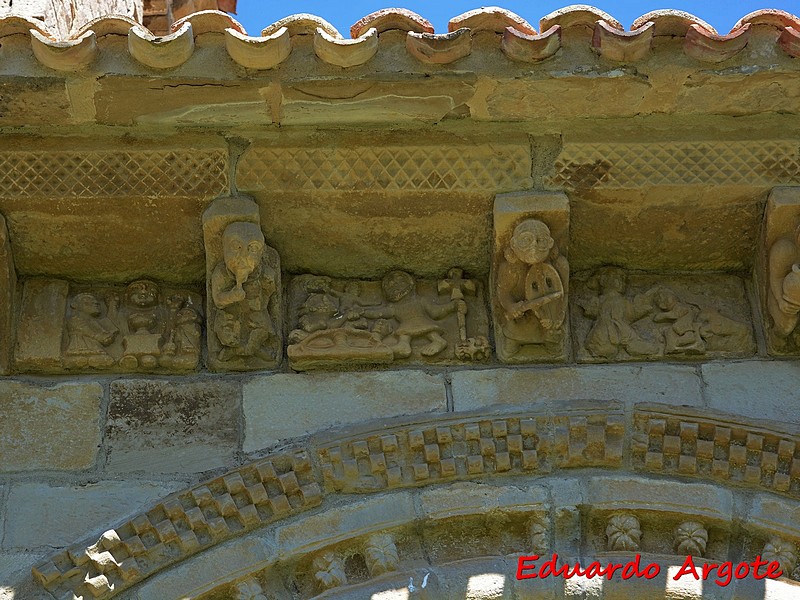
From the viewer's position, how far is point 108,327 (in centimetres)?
564

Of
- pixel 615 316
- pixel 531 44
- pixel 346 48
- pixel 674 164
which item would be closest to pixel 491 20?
pixel 531 44

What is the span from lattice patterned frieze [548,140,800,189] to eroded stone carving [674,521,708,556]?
4.24 ft

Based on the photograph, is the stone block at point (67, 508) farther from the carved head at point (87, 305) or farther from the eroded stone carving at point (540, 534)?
the eroded stone carving at point (540, 534)

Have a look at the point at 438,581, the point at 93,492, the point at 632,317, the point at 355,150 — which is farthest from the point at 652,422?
the point at 93,492

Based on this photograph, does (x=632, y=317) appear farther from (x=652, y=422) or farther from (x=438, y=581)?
(x=438, y=581)

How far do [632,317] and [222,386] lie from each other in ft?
5.14

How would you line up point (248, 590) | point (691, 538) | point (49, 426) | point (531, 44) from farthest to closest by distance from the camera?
point (49, 426), point (531, 44), point (691, 538), point (248, 590)

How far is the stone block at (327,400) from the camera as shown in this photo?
5355 mm

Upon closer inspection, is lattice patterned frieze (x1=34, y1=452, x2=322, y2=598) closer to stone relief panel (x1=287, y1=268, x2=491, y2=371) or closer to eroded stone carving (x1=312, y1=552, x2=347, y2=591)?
eroded stone carving (x1=312, y1=552, x2=347, y2=591)

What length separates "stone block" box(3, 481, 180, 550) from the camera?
5043 mm

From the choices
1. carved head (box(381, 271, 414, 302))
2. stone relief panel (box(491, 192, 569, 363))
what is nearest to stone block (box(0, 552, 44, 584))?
carved head (box(381, 271, 414, 302))

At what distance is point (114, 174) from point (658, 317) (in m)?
2.11

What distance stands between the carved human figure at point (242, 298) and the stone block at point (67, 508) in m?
0.62

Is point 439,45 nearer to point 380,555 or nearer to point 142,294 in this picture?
point 142,294
